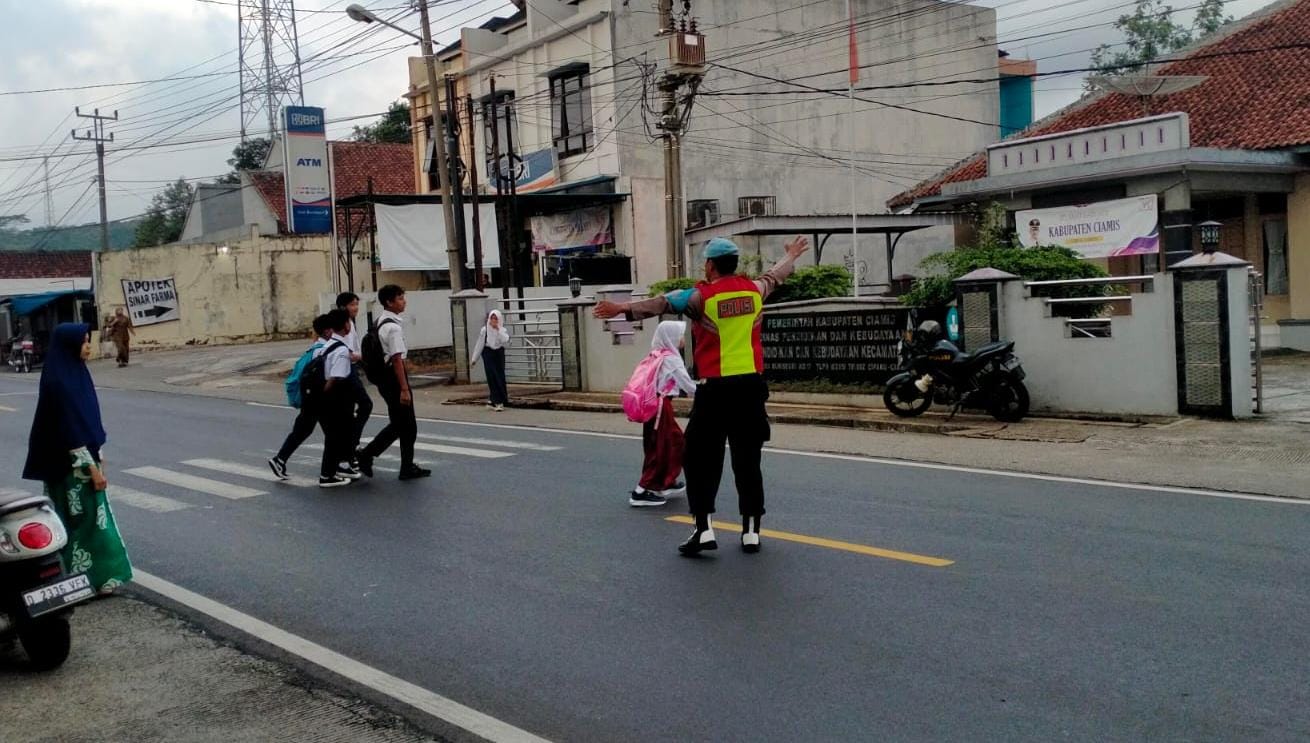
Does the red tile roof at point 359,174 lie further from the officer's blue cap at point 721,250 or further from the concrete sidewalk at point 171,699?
the concrete sidewalk at point 171,699

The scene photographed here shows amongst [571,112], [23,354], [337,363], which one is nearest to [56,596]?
[337,363]

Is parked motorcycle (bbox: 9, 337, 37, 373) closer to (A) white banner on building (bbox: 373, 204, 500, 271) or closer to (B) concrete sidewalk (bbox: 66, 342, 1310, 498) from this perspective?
(A) white banner on building (bbox: 373, 204, 500, 271)

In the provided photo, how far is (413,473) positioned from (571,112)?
23.3 meters

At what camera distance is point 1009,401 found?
13.8 m

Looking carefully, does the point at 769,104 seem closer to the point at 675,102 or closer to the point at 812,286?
the point at 675,102

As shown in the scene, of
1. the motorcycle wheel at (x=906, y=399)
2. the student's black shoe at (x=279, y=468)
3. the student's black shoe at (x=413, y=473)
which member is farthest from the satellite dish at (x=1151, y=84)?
the student's black shoe at (x=279, y=468)

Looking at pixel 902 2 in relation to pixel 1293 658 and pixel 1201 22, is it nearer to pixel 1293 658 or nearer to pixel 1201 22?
pixel 1201 22

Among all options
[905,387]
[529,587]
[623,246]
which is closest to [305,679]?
[529,587]

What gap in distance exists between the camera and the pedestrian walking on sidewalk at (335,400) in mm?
11094

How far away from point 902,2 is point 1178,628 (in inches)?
1358

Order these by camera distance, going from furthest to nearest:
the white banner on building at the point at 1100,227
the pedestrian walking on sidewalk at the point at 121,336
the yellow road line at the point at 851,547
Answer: the pedestrian walking on sidewalk at the point at 121,336 < the white banner on building at the point at 1100,227 < the yellow road line at the point at 851,547

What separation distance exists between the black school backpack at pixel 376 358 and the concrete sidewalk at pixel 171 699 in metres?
4.89

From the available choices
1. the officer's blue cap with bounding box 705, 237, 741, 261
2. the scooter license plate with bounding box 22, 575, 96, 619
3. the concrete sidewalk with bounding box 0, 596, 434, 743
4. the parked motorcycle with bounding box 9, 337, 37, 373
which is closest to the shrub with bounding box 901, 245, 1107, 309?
the officer's blue cap with bounding box 705, 237, 741, 261

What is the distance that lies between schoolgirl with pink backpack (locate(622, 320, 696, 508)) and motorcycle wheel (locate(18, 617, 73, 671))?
14.8ft
